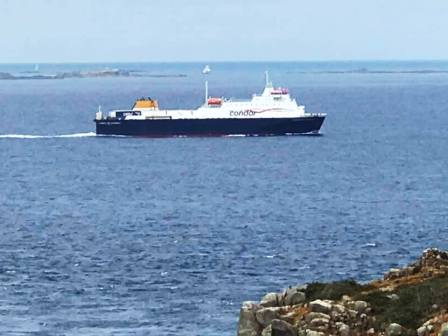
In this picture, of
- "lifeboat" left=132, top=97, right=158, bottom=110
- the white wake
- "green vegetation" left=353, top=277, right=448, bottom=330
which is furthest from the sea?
"green vegetation" left=353, top=277, right=448, bottom=330

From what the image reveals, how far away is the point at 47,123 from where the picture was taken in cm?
17375

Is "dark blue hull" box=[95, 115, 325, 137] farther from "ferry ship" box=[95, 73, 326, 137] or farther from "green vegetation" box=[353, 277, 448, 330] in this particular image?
"green vegetation" box=[353, 277, 448, 330]

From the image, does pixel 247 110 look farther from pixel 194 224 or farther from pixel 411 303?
pixel 411 303

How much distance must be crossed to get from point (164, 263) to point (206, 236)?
28.3 feet

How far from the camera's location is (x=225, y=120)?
142 metres

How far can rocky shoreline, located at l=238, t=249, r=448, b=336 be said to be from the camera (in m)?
27.0

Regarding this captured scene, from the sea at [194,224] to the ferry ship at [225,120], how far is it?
5.75 m

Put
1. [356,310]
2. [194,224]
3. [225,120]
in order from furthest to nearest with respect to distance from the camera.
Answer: [225,120] → [194,224] → [356,310]

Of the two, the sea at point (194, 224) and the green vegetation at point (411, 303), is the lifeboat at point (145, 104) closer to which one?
the sea at point (194, 224)

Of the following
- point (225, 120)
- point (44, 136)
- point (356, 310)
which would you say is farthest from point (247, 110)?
point (356, 310)

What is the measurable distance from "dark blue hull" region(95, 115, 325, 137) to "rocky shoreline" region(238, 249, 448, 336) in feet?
362

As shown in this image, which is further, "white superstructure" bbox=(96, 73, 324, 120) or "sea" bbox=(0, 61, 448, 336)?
"white superstructure" bbox=(96, 73, 324, 120)

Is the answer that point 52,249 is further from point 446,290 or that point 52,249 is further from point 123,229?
point 446,290

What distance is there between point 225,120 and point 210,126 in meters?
1.62
